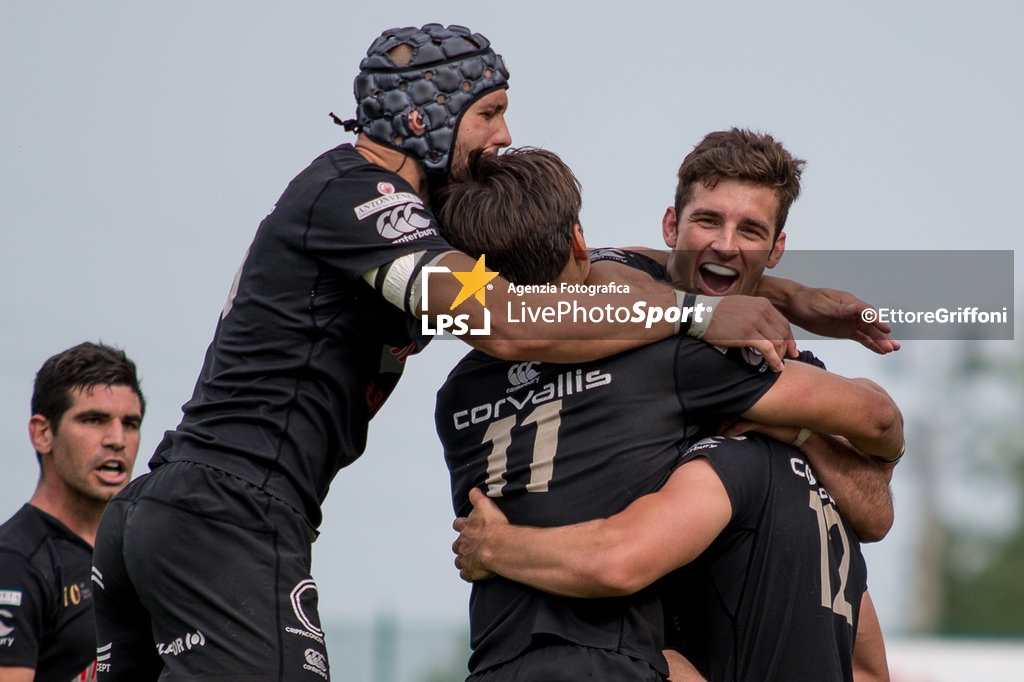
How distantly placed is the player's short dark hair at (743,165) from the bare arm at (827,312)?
0.79 feet

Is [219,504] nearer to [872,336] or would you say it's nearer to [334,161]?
[334,161]

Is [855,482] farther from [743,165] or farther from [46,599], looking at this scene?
[46,599]

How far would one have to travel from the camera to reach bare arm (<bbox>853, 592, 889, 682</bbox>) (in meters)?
4.55

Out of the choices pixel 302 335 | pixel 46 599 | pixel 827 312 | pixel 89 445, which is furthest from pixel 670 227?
pixel 46 599

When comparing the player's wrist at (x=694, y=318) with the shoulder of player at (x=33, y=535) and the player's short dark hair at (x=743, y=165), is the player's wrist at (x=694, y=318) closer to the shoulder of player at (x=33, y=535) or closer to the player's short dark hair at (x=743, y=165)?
the player's short dark hair at (x=743, y=165)

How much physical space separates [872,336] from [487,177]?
1.70 meters

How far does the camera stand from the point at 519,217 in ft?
12.7

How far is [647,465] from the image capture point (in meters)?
3.74

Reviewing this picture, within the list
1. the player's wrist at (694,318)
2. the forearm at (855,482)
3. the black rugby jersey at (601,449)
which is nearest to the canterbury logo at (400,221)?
the black rugby jersey at (601,449)

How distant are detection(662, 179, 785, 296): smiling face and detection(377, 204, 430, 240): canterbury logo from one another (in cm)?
152

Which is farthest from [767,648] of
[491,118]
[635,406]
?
[491,118]

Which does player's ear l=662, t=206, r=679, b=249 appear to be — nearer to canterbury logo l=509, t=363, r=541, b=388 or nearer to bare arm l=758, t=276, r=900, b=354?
bare arm l=758, t=276, r=900, b=354

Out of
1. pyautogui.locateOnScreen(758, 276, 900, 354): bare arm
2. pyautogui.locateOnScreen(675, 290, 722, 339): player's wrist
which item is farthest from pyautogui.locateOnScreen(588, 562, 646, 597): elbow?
pyautogui.locateOnScreen(758, 276, 900, 354): bare arm

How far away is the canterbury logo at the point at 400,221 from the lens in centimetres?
387
